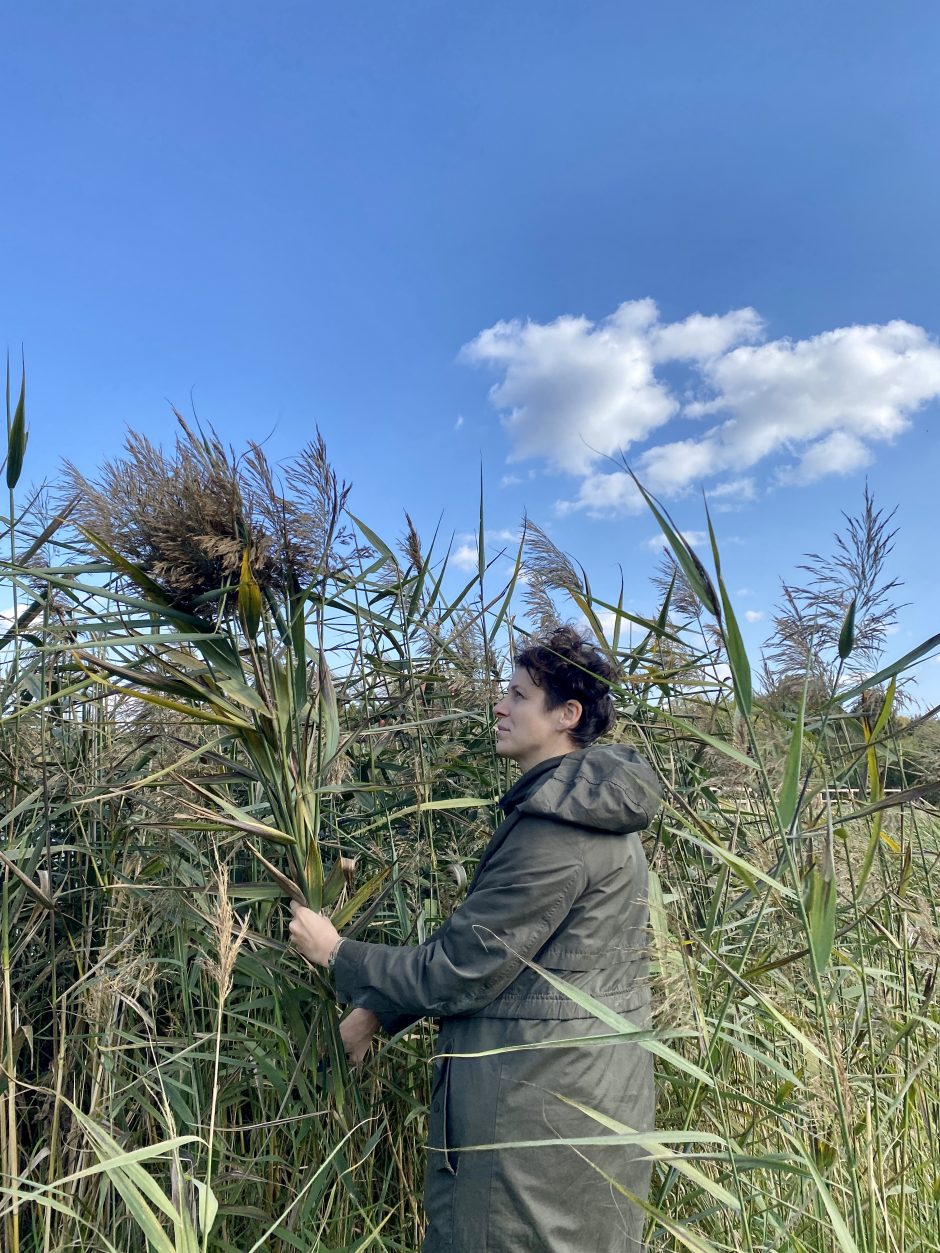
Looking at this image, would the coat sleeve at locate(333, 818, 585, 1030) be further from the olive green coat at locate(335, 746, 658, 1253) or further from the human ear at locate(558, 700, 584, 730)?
the human ear at locate(558, 700, 584, 730)

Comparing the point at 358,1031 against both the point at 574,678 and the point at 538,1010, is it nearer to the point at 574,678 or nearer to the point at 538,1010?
the point at 538,1010

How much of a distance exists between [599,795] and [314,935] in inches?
27.6

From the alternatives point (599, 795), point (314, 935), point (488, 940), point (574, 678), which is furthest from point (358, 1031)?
point (574, 678)

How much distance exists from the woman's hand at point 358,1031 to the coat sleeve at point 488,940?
135 millimetres

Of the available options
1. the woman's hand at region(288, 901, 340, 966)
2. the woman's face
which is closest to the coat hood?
the woman's face

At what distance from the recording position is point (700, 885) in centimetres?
269

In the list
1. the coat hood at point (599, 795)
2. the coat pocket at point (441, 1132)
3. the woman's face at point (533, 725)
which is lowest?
the coat pocket at point (441, 1132)

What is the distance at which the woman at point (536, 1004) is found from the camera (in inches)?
68.9

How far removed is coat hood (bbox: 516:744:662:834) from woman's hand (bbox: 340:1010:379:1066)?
0.60 metres

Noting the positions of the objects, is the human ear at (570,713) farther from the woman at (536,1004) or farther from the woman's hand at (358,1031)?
the woman's hand at (358,1031)

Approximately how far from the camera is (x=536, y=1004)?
1822mm

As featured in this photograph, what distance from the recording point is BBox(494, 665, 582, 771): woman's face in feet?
7.13

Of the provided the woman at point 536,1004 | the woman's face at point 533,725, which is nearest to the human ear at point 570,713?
the woman's face at point 533,725

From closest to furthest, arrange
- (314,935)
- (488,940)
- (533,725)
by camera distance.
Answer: (488,940)
(314,935)
(533,725)
